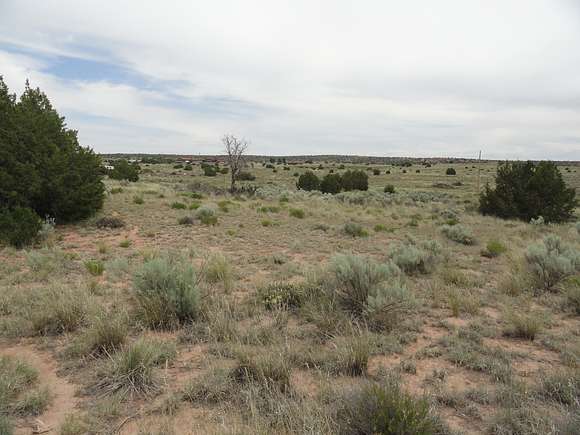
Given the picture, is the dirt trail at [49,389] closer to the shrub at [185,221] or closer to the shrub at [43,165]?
the shrub at [43,165]

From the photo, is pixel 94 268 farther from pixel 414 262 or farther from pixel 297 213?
pixel 297 213

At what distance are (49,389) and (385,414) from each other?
2.96 metres

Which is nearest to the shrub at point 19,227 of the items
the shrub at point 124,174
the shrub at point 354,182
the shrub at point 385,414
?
the shrub at point 385,414

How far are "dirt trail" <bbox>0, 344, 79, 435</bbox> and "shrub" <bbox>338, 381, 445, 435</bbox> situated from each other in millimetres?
2251

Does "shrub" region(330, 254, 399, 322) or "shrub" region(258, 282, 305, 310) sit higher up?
"shrub" region(330, 254, 399, 322)

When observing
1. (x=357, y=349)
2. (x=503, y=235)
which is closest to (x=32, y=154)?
(x=357, y=349)

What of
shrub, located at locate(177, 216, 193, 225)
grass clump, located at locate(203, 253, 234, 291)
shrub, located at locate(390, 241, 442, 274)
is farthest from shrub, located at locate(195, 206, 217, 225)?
shrub, located at locate(390, 241, 442, 274)

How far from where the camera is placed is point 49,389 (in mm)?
3561

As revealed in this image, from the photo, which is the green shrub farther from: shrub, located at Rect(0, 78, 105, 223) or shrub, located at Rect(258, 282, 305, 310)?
shrub, located at Rect(0, 78, 105, 223)

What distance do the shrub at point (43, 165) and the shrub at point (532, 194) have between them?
18688 millimetres

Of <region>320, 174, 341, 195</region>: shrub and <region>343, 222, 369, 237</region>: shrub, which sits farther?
<region>320, 174, 341, 195</region>: shrub

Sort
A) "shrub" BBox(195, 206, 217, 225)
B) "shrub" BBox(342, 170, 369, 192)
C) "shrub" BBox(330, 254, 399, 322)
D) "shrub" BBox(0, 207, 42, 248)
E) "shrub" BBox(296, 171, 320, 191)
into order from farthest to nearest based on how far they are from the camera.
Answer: "shrub" BBox(296, 171, 320, 191) < "shrub" BBox(342, 170, 369, 192) < "shrub" BBox(195, 206, 217, 225) < "shrub" BBox(0, 207, 42, 248) < "shrub" BBox(330, 254, 399, 322)

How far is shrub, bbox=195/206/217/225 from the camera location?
47.2 feet

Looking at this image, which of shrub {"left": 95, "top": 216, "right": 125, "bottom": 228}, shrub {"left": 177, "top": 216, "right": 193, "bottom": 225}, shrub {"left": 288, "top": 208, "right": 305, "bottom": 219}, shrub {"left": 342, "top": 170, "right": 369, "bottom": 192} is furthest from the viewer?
shrub {"left": 342, "top": 170, "right": 369, "bottom": 192}
